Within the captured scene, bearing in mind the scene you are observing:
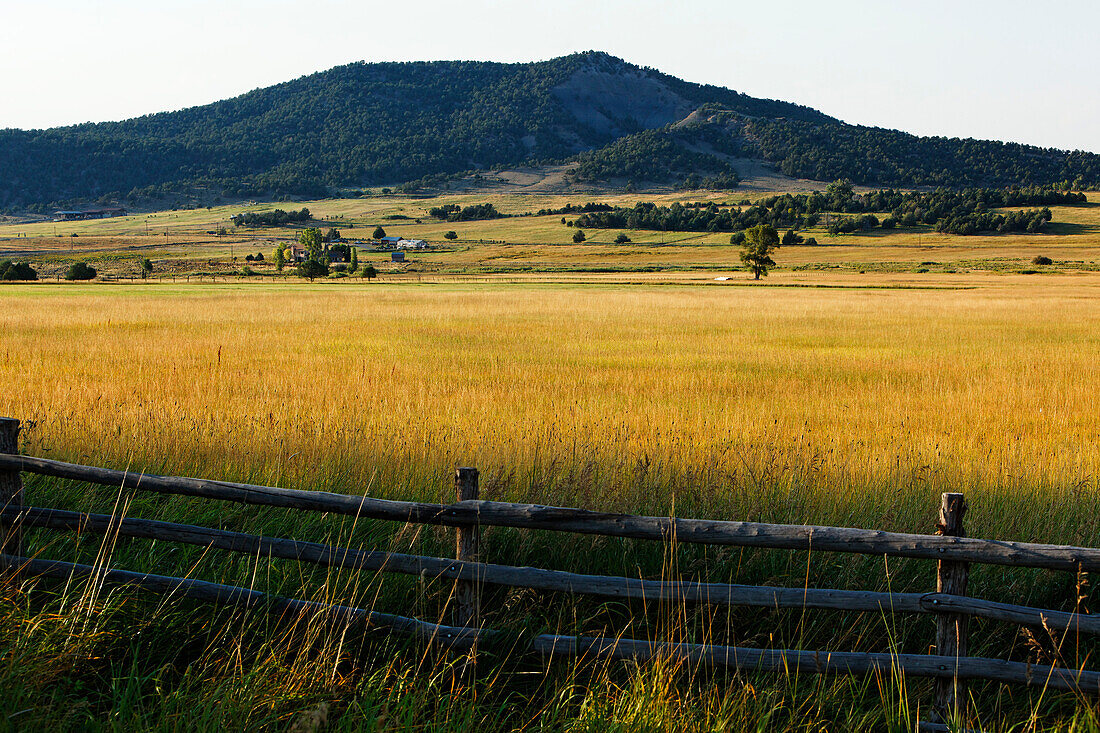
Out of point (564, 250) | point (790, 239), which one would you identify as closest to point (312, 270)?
point (564, 250)

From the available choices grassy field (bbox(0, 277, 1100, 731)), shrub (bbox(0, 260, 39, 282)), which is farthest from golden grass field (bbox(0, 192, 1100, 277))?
grassy field (bbox(0, 277, 1100, 731))

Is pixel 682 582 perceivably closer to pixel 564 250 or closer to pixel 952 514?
pixel 952 514

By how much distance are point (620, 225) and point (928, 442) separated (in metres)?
173

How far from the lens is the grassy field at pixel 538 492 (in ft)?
14.2

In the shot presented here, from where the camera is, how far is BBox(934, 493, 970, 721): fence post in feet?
14.2

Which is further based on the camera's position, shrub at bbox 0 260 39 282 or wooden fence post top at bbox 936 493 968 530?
shrub at bbox 0 260 39 282

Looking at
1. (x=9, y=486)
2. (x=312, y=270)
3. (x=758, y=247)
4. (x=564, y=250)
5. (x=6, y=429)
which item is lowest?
(x=312, y=270)

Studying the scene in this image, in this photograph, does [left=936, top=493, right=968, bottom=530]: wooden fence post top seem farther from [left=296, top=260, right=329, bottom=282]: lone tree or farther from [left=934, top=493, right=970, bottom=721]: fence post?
[left=296, top=260, right=329, bottom=282]: lone tree

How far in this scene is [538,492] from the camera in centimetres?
732

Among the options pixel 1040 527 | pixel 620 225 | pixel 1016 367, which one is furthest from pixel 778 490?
pixel 620 225

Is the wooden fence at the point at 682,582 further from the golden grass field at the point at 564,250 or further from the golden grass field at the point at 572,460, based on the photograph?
the golden grass field at the point at 564,250

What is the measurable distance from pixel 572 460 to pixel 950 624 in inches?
190

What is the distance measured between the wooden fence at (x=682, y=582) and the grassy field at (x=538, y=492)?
17cm

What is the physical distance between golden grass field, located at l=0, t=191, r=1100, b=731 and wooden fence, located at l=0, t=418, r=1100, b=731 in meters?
0.19
